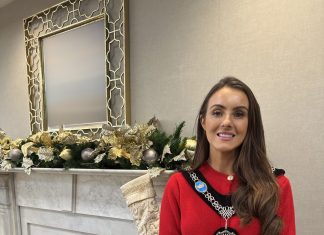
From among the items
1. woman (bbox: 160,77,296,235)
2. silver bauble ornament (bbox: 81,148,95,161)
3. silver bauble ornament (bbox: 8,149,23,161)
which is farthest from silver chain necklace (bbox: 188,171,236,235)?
silver bauble ornament (bbox: 8,149,23,161)

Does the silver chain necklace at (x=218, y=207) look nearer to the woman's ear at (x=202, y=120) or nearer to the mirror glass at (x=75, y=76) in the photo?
the woman's ear at (x=202, y=120)

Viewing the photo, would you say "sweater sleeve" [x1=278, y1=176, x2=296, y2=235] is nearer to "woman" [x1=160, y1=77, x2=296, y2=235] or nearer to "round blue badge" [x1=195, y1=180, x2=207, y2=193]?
"woman" [x1=160, y1=77, x2=296, y2=235]

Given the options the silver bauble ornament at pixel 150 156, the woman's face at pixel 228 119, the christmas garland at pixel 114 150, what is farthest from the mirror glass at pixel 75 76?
the woman's face at pixel 228 119

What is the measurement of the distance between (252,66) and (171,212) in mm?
837

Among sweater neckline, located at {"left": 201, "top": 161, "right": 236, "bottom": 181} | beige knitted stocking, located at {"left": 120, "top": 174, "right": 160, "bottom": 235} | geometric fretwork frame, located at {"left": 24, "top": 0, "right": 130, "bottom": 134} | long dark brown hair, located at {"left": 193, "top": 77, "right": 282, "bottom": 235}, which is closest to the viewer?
long dark brown hair, located at {"left": 193, "top": 77, "right": 282, "bottom": 235}

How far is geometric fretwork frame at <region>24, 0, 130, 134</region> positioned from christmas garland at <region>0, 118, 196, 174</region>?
0.24m

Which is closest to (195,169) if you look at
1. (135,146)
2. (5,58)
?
(135,146)

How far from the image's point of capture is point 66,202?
6.86 feet

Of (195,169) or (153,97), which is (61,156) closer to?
(153,97)

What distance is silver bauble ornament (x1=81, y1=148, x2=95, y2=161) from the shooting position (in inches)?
68.7

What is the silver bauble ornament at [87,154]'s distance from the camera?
1.75 metres

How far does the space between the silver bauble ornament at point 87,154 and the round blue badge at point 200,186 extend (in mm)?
907

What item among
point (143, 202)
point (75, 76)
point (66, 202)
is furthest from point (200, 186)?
point (75, 76)

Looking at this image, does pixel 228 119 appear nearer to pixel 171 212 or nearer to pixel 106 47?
pixel 171 212
